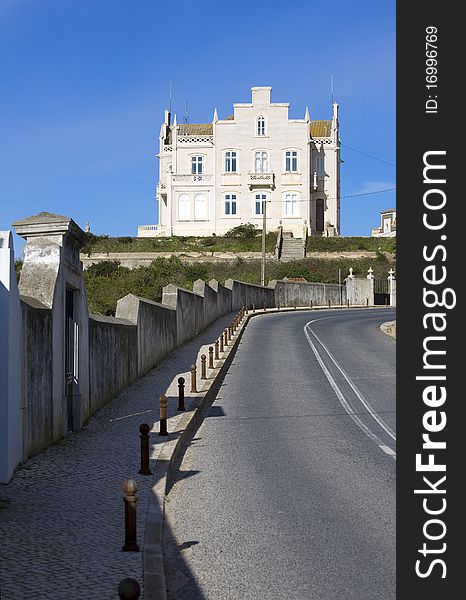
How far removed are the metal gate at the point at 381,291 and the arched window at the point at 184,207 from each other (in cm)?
2045

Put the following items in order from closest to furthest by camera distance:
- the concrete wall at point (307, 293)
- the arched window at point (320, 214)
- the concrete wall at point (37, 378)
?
the concrete wall at point (37, 378) → the concrete wall at point (307, 293) → the arched window at point (320, 214)

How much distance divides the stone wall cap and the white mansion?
72.0 m

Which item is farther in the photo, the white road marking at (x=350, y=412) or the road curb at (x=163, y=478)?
the white road marking at (x=350, y=412)

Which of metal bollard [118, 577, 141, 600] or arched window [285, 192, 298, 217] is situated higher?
arched window [285, 192, 298, 217]

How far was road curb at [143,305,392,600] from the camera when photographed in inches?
300

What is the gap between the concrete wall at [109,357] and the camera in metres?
16.8

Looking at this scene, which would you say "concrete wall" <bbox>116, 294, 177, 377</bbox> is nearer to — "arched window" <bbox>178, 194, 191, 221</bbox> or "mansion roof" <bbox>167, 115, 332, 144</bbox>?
"arched window" <bbox>178, 194, 191, 221</bbox>

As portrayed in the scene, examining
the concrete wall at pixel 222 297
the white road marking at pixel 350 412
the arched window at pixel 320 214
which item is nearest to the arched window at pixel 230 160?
the arched window at pixel 320 214

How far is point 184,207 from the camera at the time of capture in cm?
8662

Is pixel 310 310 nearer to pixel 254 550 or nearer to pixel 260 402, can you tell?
pixel 260 402

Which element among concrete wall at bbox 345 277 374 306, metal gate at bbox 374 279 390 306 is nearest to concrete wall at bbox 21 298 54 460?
concrete wall at bbox 345 277 374 306

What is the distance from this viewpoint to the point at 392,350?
33938 millimetres

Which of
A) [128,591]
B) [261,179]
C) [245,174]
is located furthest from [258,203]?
[128,591]

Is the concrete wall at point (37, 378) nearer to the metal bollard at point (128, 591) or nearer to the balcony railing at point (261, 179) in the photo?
the metal bollard at point (128, 591)
